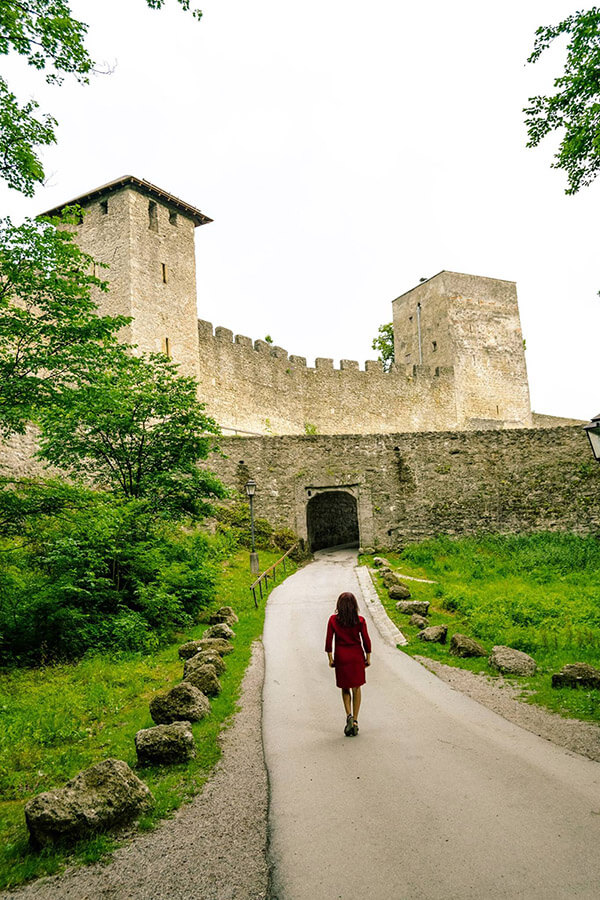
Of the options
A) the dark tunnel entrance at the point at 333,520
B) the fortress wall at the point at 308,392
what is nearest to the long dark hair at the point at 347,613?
the dark tunnel entrance at the point at 333,520

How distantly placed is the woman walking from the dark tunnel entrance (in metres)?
19.5

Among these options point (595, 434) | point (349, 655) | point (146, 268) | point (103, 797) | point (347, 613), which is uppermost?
point (146, 268)

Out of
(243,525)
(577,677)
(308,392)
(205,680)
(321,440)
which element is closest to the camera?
(577,677)

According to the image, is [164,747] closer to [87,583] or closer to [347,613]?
[347,613]

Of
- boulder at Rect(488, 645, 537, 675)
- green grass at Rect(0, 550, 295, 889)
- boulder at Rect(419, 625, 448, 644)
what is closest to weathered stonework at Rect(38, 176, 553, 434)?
green grass at Rect(0, 550, 295, 889)

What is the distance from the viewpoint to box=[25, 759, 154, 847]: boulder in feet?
12.9

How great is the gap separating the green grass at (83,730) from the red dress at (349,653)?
1380 millimetres

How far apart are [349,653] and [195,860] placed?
264cm

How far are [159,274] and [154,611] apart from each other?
60.7 ft

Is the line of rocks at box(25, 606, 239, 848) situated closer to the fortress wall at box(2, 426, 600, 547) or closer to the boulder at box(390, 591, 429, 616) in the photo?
the boulder at box(390, 591, 429, 616)

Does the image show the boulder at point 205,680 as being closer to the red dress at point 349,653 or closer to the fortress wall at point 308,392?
the red dress at point 349,653

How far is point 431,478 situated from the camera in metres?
21.2

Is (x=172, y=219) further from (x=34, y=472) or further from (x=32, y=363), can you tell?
(x=32, y=363)

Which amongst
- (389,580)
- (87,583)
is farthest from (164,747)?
(389,580)
